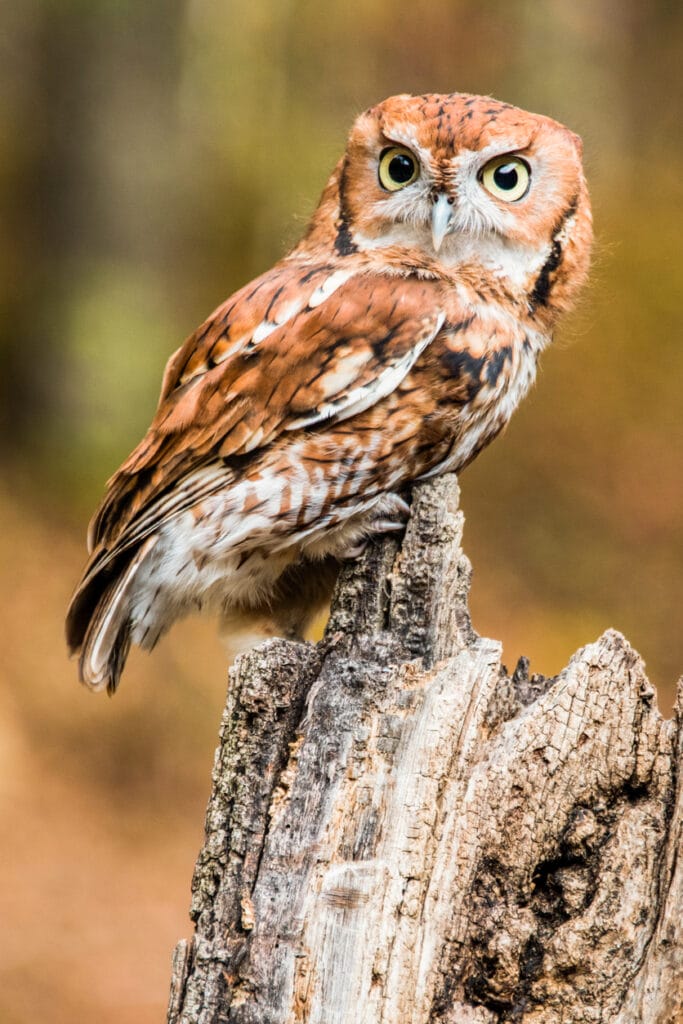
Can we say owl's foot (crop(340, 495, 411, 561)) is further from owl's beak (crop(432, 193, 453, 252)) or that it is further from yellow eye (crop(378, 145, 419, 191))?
yellow eye (crop(378, 145, 419, 191))

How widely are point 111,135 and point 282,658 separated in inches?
168

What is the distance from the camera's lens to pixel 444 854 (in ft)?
5.20

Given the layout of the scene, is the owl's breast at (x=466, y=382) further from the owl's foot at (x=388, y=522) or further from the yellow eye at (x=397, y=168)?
the yellow eye at (x=397, y=168)

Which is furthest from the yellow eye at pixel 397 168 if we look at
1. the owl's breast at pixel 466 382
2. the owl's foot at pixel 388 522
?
the owl's foot at pixel 388 522

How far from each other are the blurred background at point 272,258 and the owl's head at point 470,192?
2.69 metres

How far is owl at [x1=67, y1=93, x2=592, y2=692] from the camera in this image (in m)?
2.15

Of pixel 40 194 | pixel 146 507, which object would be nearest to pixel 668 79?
pixel 40 194

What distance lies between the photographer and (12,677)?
471cm

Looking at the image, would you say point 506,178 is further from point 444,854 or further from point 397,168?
point 444,854

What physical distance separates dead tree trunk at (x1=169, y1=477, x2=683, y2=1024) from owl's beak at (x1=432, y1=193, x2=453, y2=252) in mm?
932

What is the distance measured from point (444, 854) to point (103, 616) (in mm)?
1066

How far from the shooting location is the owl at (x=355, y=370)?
2.15 metres

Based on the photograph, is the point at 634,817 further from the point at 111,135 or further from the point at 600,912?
the point at 111,135

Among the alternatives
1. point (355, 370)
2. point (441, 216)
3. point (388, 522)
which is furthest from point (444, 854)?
point (441, 216)
